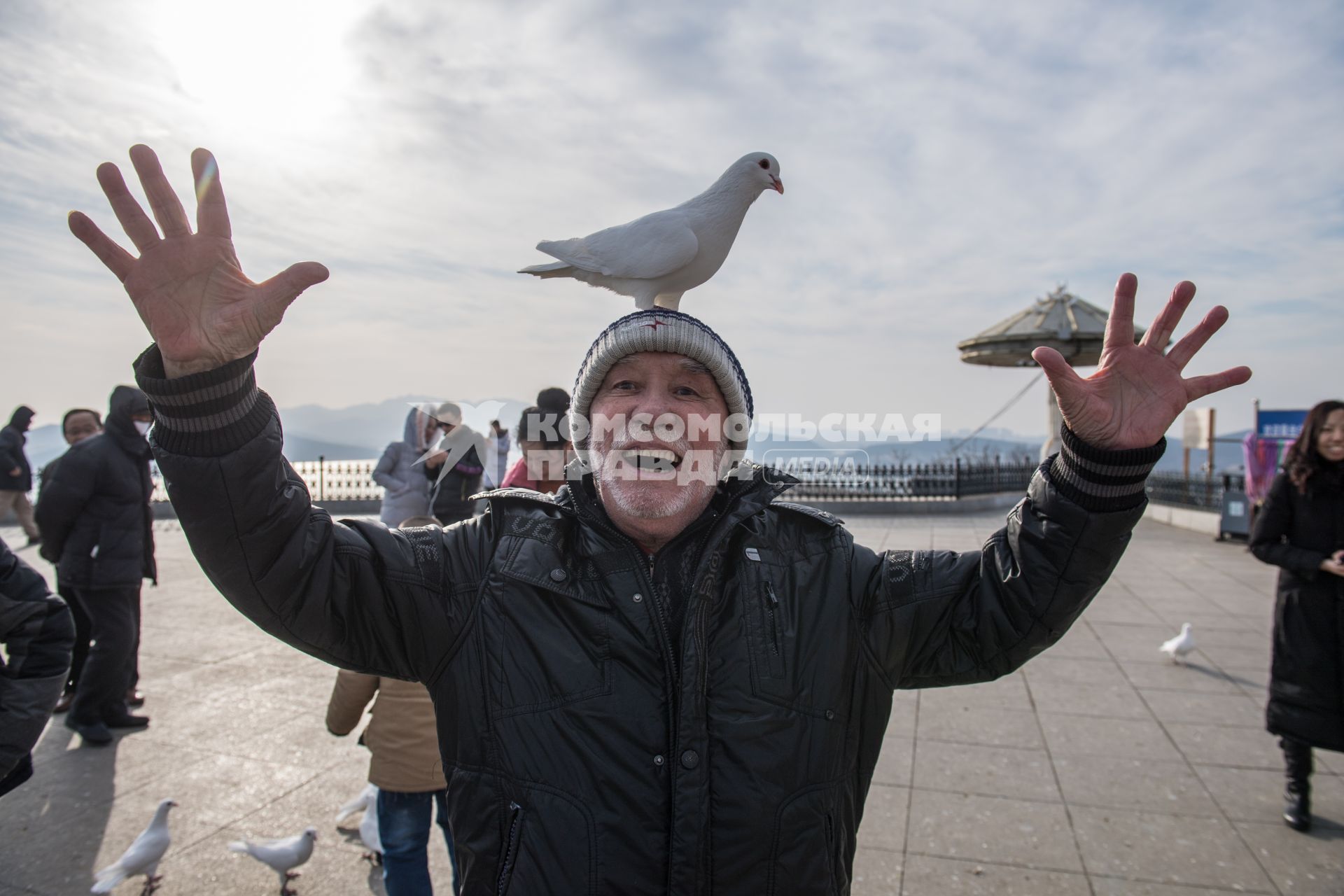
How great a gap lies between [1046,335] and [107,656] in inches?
553

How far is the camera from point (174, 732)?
4.82 m

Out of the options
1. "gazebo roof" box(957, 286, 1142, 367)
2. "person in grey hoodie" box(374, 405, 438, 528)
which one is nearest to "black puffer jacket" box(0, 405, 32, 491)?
"person in grey hoodie" box(374, 405, 438, 528)

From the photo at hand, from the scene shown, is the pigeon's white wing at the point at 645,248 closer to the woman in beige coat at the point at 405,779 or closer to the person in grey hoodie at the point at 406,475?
the woman in beige coat at the point at 405,779

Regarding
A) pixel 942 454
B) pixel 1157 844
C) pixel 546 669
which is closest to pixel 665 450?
pixel 546 669

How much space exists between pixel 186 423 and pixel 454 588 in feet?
2.00

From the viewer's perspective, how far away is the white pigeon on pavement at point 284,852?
3.21 metres

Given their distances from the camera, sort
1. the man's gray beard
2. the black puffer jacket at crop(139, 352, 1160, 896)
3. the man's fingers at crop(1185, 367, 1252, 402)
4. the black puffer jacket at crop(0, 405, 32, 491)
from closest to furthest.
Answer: the black puffer jacket at crop(139, 352, 1160, 896)
the man's fingers at crop(1185, 367, 1252, 402)
the man's gray beard
the black puffer jacket at crop(0, 405, 32, 491)

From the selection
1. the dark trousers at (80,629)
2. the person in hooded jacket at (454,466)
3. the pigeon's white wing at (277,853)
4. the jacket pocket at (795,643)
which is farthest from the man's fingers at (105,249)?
the dark trousers at (80,629)

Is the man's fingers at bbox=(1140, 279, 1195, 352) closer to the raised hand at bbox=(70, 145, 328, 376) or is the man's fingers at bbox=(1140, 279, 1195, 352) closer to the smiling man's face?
the smiling man's face

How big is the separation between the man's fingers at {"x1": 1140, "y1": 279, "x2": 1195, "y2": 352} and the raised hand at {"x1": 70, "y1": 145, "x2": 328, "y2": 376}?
1.70m

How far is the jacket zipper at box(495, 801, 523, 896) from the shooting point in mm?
1499

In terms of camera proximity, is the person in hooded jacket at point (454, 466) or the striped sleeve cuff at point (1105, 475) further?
the person in hooded jacket at point (454, 466)

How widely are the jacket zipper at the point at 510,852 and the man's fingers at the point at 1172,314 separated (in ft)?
5.12

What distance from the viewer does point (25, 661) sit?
8.21 ft
